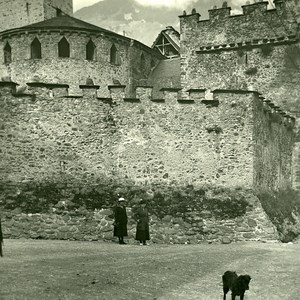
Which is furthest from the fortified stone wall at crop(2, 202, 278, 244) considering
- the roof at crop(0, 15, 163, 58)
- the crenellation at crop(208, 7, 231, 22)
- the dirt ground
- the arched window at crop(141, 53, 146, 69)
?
the arched window at crop(141, 53, 146, 69)

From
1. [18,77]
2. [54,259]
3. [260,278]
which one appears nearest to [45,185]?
[54,259]

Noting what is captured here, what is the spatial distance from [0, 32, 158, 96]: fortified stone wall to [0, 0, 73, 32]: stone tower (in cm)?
1183

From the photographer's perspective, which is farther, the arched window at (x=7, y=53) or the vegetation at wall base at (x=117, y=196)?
the arched window at (x=7, y=53)

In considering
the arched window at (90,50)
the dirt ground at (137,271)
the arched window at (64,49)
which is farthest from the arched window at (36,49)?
the dirt ground at (137,271)

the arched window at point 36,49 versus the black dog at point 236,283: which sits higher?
the arched window at point 36,49

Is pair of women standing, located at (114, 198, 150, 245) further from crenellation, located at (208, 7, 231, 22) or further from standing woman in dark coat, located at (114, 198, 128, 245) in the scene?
crenellation, located at (208, 7, 231, 22)

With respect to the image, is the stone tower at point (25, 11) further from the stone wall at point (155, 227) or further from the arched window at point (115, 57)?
the stone wall at point (155, 227)

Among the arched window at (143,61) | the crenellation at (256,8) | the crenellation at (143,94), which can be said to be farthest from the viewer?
the arched window at (143,61)

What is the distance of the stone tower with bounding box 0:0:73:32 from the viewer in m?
43.0

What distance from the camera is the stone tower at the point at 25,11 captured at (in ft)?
141

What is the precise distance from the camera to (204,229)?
19.3 metres

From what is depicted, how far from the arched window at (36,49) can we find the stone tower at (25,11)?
12.3 metres

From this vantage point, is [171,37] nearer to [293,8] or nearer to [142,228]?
[293,8]

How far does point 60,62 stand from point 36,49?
1675 mm
